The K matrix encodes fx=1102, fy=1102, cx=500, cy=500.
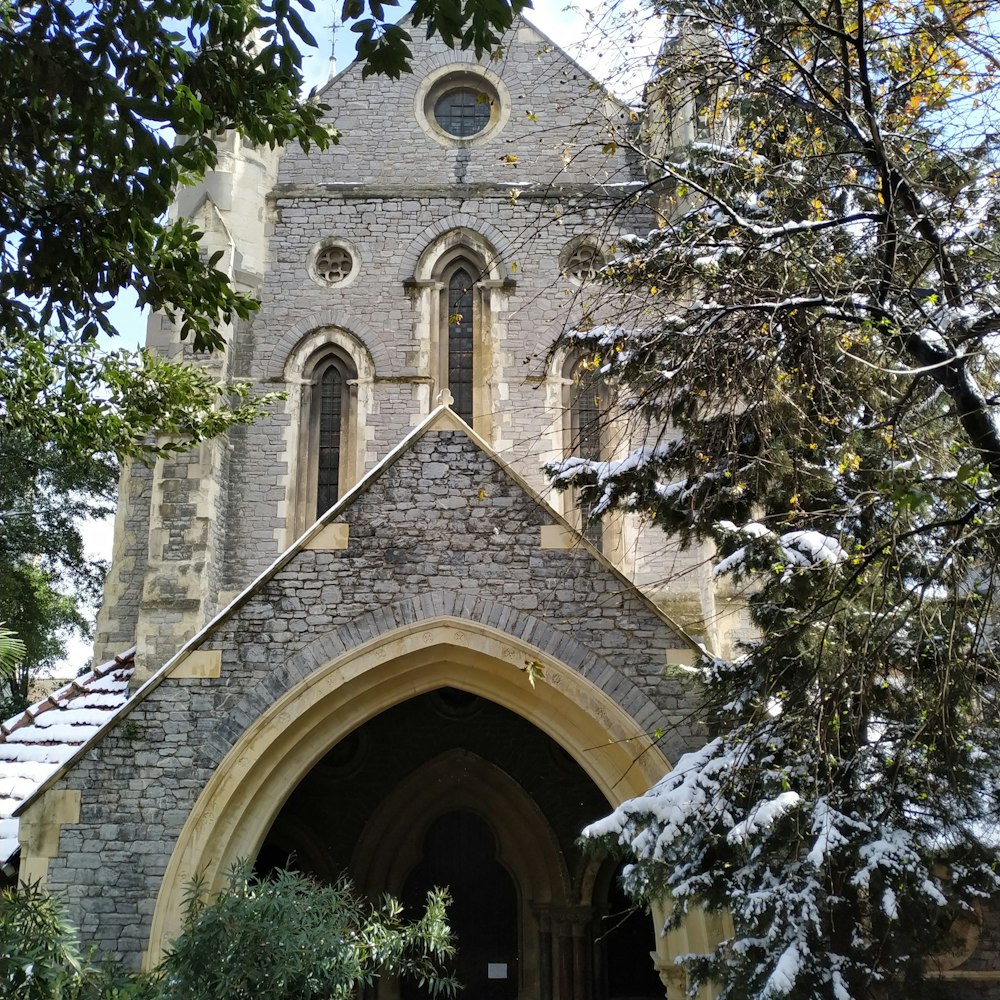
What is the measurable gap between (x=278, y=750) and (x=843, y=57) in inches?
239

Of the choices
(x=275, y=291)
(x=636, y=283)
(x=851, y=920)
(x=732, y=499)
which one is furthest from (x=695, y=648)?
(x=275, y=291)

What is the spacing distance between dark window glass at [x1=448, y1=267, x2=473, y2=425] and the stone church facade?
1.4 inches

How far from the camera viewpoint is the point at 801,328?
18.3 ft

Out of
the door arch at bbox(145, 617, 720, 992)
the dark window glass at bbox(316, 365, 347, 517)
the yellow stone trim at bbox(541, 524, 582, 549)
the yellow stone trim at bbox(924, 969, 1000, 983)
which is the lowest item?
the yellow stone trim at bbox(924, 969, 1000, 983)

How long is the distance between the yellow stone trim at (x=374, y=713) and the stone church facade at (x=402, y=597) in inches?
0.9

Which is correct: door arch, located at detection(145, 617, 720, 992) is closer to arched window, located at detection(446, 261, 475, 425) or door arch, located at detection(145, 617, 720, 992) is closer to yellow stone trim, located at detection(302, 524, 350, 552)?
yellow stone trim, located at detection(302, 524, 350, 552)

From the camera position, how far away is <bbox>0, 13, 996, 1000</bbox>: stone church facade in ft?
26.2

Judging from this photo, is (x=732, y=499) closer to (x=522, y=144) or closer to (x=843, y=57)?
(x=843, y=57)

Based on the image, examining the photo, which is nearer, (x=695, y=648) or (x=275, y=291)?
(x=695, y=648)

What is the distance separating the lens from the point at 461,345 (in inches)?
496

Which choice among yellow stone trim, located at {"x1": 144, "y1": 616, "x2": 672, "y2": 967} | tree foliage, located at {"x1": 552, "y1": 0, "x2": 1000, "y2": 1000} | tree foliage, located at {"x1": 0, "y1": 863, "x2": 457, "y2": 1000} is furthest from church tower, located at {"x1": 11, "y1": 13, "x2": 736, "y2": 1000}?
tree foliage, located at {"x1": 0, "y1": 863, "x2": 457, "y2": 1000}

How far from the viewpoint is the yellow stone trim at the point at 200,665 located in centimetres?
820

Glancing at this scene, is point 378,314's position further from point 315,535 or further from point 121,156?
point 121,156

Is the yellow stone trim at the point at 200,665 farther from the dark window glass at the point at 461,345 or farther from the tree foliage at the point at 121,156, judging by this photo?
the dark window glass at the point at 461,345
